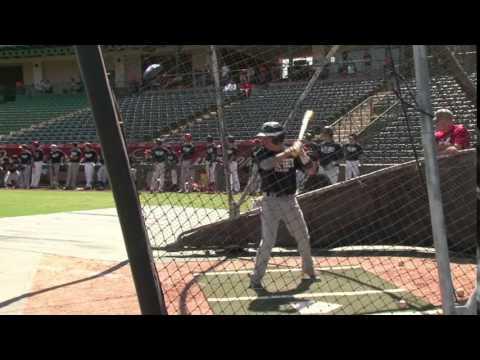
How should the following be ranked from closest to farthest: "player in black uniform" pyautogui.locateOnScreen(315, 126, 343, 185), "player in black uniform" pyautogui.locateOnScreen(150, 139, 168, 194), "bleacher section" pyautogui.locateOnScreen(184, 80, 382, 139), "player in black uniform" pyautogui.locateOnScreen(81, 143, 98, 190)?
"bleacher section" pyautogui.locateOnScreen(184, 80, 382, 139)
"player in black uniform" pyautogui.locateOnScreen(315, 126, 343, 185)
"player in black uniform" pyautogui.locateOnScreen(150, 139, 168, 194)
"player in black uniform" pyautogui.locateOnScreen(81, 143, 98, 190)

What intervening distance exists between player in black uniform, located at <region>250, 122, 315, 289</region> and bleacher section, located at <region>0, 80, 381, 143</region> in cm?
147

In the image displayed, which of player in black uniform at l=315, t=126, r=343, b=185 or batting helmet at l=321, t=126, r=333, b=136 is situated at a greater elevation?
batting helmet at l=321, t=126, r=333, b=136

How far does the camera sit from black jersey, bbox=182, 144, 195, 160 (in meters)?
17.6

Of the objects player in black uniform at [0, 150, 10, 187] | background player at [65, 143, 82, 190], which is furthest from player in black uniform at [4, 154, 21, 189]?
background player at [65, 143, 82, 190]

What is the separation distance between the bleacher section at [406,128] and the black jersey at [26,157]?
537 inches

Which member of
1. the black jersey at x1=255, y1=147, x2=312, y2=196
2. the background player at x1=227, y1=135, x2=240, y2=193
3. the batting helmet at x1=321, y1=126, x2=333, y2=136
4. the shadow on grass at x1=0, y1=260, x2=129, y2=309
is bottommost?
the shadow on grass at x1=0, y1=260, x2=129, y2=309

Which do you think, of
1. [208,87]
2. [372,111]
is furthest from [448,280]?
[372,111]

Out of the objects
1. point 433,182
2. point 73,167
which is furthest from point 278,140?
point 73,167

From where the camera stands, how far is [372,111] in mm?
11117

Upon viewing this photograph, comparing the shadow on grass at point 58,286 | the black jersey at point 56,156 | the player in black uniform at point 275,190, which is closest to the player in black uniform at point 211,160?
the black jersey at point 56,156

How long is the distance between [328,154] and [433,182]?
790 cm

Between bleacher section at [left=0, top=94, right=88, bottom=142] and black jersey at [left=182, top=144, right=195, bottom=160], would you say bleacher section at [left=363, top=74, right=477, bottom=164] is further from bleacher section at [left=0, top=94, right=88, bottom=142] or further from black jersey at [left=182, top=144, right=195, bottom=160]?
bleacher section at [left=0, top=94, right=88, bottom=142]

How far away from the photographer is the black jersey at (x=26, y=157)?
22406mm
